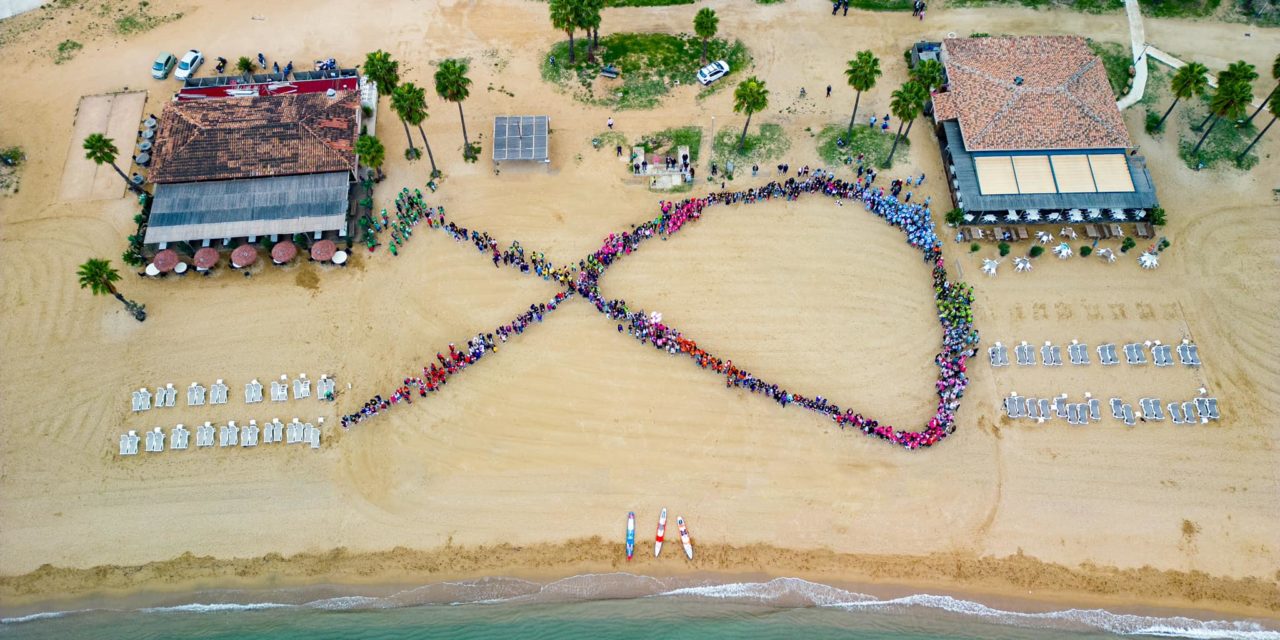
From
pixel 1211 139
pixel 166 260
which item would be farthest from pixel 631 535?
pixel 1211 139

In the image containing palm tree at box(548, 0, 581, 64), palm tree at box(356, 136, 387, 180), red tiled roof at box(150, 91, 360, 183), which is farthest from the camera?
palm tree at box(548, 0, 581, 64)

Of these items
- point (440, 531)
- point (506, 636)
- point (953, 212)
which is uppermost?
point (953, 212)

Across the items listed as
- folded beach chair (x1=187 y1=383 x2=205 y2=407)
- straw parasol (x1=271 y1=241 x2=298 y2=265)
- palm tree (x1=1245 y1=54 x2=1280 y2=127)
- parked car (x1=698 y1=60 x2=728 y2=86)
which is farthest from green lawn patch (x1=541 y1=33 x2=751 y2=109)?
palm tree (x1=1245 y1=54 x2=1280 y2=127)

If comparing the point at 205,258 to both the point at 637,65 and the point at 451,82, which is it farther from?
the point at 637,65

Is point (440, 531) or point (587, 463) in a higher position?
point (587, 463)

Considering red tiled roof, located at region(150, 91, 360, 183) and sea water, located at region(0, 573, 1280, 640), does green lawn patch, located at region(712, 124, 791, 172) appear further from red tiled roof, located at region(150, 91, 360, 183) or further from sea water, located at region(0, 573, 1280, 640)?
sea water, located at region(0, 573, 1280, 640)

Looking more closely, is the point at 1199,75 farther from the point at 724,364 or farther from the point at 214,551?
the point at 214,551

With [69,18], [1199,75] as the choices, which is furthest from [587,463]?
[69,18]
